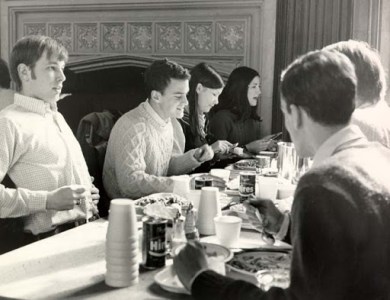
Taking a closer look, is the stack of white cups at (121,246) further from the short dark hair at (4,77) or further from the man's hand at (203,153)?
the short dark hair at (4,77)

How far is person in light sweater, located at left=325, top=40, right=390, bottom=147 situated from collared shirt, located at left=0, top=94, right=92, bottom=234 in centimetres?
128

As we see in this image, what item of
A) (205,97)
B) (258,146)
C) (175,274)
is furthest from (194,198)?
(258,146)

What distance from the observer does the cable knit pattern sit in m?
2.73

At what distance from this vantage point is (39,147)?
2256 millimetres

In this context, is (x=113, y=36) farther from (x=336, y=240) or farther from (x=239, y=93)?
(x=336, y=240)

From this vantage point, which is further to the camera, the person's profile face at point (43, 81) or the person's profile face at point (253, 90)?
the person's profile face at point (253, 90)

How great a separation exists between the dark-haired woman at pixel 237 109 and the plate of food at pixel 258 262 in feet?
10.2

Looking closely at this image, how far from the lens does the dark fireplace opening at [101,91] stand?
5.78m

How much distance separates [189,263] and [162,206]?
A: 62cm

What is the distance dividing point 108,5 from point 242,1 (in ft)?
4.89

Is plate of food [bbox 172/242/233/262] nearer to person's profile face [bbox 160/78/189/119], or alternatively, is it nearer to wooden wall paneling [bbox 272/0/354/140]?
person's profile face [bbox 160/78/189/119]

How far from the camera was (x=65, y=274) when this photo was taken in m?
1.45

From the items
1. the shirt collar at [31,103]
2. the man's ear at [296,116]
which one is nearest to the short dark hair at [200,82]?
the shirt collar at [31,103]

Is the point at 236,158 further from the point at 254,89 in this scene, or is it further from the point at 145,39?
the point at 145,39
